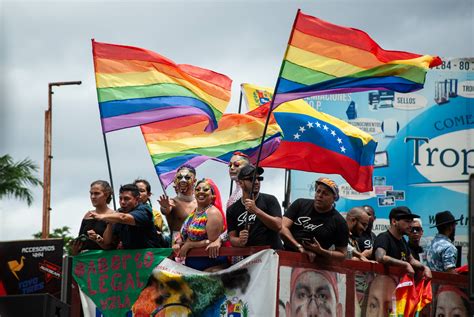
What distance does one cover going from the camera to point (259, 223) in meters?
12.8

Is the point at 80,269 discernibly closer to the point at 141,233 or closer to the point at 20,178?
the point at 141,233

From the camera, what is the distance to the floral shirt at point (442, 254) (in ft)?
48.1

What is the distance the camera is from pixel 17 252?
36.1ft

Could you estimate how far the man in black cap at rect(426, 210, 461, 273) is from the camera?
48.2ft

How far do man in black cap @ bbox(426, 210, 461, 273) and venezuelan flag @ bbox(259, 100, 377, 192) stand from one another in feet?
4.06

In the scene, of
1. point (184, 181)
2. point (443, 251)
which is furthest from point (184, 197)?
point (443, 251)

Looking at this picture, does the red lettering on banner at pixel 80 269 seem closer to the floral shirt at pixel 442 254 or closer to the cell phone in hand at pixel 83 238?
the cell phone in hand at pixel 83 238

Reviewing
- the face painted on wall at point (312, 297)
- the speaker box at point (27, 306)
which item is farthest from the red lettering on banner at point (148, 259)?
the speaker box at point (27, 306)

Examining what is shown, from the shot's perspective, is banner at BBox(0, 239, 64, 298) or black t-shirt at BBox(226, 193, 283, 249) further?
black t-shirt at BBox(226, 193, 283, 249)

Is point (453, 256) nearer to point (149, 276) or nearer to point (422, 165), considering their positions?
point (149, 276)

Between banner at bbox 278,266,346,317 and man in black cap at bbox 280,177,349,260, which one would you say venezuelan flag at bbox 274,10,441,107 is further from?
banner at bbox 278,266,346,317

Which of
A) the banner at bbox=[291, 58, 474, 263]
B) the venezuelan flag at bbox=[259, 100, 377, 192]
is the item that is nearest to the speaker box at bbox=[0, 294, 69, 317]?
the venezuelan flag at bbox=[259, 100, 377, 192]

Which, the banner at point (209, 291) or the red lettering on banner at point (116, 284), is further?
the red lettering on banner at point (116, 284)

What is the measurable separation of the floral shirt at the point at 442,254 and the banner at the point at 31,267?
5080 mm
